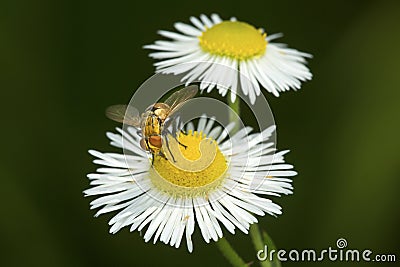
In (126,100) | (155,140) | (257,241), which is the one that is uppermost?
(126,100)

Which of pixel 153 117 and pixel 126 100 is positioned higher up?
pixel 126 100

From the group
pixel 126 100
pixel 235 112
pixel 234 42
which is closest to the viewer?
pixel 235 112

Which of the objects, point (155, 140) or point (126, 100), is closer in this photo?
point (155, 140)

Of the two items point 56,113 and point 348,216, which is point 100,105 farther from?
point 348,216

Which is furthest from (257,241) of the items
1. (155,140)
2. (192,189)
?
(155,140)

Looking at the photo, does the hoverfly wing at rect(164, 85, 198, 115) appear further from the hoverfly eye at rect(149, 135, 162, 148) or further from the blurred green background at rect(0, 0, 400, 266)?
the blurred green background at rect(0, 0, 400, 266)

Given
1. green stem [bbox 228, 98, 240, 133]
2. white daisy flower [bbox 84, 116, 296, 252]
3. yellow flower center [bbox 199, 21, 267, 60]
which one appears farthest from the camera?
yellow flower center [bbox 199, 21, 267, 60]

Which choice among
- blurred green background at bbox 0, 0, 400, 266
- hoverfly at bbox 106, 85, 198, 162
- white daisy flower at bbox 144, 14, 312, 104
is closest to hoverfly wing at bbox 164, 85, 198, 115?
hoverfly at bbox 106, 85, 198, 162

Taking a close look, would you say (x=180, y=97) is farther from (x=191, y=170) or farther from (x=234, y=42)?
(x=234, y=42)

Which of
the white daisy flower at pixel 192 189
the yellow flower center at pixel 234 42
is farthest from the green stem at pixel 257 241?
the yellow flower center at pixel 234 42
